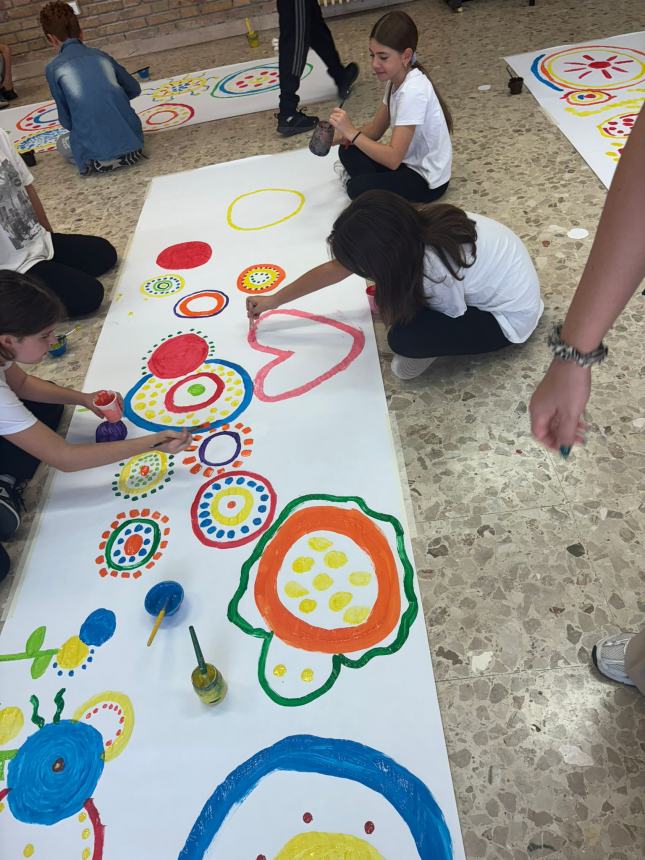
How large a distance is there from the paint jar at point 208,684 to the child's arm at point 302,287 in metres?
1.08

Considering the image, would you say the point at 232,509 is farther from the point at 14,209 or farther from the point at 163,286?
the point at 14,209

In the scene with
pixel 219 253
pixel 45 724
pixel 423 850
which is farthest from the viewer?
pixel 219 253

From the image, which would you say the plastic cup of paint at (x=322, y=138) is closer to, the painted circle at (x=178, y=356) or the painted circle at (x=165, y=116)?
the painted circle at (x=178, y=356)

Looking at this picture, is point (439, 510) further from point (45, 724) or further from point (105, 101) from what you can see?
point (105, 101)

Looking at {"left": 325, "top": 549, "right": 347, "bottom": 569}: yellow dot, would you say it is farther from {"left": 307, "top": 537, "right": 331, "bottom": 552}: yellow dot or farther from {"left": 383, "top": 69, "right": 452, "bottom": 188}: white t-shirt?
{"left": 383, "top": 69, "right": 452, "bottom": 188}: white t-shirt

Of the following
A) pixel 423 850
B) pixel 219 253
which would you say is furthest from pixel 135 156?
pixel 423 850

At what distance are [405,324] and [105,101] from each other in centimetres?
240

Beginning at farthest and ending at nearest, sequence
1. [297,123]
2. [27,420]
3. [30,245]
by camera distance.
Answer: [297,123] → [30,245] → [27,420]

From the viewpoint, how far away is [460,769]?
1.00m

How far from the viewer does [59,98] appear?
2969 mm

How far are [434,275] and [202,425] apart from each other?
0.76m

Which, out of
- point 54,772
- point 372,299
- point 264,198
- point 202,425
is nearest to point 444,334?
point 372,299

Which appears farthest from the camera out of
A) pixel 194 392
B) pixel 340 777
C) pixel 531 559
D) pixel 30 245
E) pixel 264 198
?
pixel 264 198

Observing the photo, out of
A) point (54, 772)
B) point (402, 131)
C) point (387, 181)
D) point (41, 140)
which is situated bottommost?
point (54, 772)
